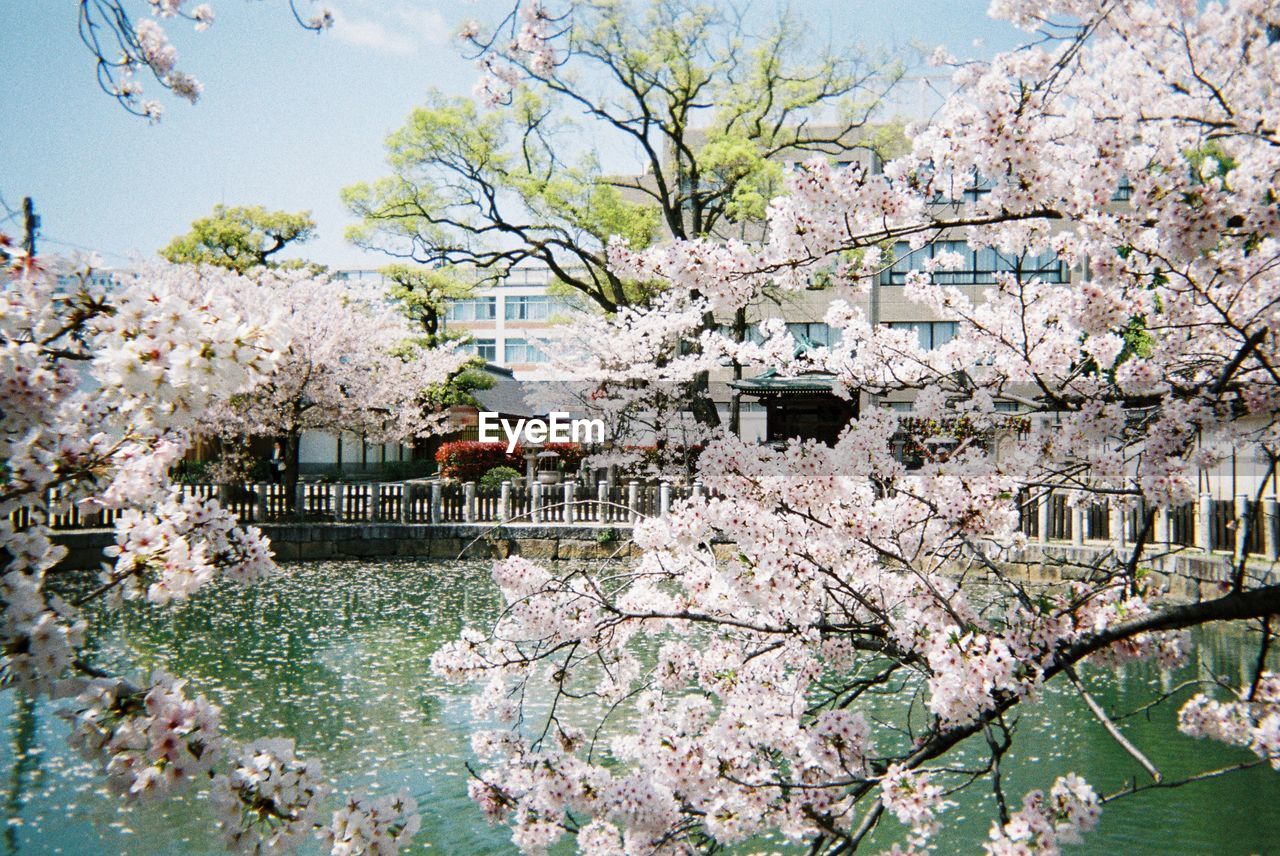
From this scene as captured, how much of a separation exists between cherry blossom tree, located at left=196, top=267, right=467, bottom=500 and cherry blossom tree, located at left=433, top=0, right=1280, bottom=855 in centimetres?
1264

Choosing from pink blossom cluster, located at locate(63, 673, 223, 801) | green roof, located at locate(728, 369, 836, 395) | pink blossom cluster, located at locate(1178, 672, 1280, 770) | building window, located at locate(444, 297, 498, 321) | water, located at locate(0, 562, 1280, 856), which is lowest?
water, located at locate(0, 562, 1280, 856)

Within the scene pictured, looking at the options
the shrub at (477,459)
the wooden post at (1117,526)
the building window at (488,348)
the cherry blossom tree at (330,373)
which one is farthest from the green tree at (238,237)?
the wooden post at (1117,526)

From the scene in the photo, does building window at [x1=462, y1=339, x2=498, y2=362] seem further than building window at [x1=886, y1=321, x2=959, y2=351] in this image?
Yes

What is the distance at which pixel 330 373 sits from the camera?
18.2 meters

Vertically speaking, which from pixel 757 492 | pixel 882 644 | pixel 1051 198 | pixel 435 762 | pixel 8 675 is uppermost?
pixel 1051 198

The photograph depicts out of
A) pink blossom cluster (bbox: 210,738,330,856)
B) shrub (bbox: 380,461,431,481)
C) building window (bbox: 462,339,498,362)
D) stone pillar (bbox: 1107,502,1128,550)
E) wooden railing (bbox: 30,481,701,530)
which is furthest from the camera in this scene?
building window (bbox: 462,339,498,362)

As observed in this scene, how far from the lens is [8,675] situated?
167 centimetres

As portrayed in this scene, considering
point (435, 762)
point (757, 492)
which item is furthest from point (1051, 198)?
point (435, 762)

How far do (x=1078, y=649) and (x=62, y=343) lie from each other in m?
2.50

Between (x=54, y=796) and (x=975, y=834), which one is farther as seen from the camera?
(x=54, y=796)

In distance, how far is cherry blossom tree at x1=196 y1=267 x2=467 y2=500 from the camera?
57.1 ft

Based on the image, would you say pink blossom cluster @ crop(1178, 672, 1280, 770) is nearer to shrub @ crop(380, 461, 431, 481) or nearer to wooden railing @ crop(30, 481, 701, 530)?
wooden railing @ crop(30, 481, 701, 530)

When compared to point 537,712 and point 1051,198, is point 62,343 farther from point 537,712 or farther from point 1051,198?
point 537,712

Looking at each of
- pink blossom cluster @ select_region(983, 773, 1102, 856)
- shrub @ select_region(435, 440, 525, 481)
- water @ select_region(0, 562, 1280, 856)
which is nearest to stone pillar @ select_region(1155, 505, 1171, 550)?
water @ select_region(0, 562, 1280, 856)
